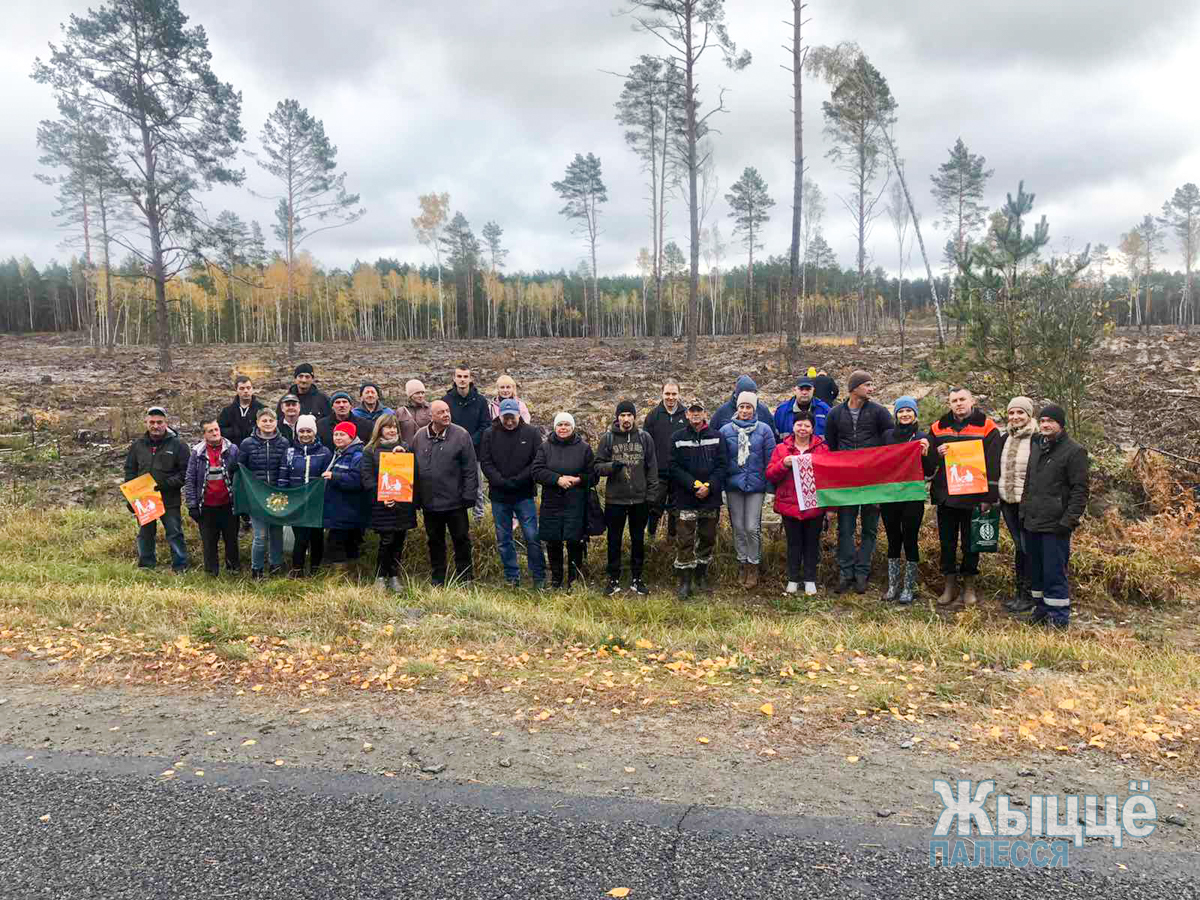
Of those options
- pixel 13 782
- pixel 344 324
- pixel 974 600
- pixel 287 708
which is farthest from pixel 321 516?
pixel 344 324

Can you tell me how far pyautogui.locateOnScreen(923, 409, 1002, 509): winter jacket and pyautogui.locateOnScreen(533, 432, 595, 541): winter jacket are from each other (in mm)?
3954

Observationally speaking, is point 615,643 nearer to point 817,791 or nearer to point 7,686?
point 817,791

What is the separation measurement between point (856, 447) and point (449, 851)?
22.0 ft

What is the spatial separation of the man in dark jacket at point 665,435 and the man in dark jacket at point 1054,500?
3.70 meters

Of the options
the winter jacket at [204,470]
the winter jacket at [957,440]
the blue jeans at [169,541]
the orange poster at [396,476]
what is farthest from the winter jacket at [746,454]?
the blue jeans at [169,541]

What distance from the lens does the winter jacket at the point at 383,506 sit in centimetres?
860

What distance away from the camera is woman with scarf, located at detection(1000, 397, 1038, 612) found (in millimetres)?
7582

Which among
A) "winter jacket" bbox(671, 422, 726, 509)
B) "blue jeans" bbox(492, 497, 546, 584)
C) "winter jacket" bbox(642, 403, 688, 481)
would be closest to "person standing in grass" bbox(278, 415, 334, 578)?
"blue jeans" bbox(492, 497, 546, 584)

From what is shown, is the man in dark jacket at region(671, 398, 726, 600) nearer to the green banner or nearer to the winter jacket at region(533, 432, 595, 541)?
the winter jacket at region(533, 432, 595, 541)

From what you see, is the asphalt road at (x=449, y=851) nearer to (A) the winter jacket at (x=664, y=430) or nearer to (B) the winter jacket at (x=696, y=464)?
(B) the winter jacket at (x=696, y=464)

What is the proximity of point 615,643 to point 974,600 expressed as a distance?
440 cm

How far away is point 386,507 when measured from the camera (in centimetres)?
858

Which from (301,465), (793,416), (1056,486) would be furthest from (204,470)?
(1056,486)

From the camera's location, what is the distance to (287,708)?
16.8 ft
